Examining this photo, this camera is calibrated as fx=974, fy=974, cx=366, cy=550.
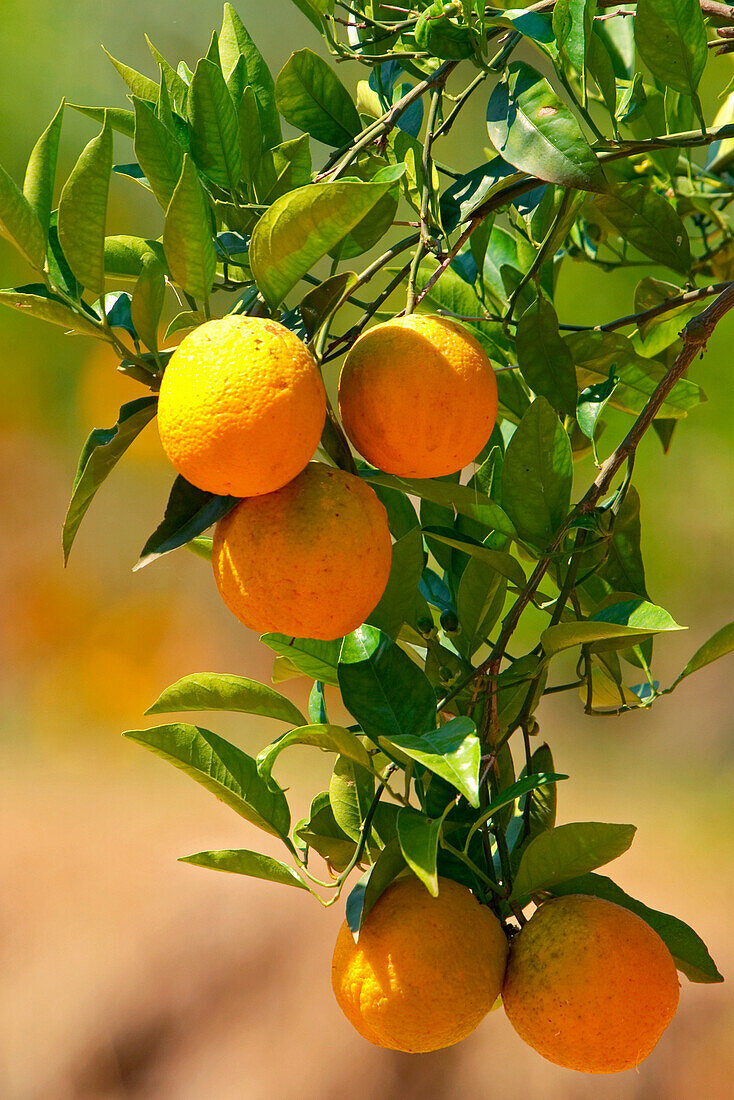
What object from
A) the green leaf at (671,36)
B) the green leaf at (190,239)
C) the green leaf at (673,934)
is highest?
the green leaf at (671,36)

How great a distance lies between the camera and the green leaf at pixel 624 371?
554mm

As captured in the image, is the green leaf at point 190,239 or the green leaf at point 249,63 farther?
the green leaf at point 249,63

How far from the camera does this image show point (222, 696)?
1.42ft

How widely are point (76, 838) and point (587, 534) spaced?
5.36 feet

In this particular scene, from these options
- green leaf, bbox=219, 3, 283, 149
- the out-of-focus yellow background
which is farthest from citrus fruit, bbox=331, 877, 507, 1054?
the out-of-focus yellow background

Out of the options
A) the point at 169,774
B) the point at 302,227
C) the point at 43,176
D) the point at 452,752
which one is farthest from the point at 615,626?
the point at 169,774

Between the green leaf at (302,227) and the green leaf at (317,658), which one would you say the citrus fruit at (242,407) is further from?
the green leaf at (317,658)

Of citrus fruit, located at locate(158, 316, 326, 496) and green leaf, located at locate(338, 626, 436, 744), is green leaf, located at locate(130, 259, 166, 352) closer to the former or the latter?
citrus fruit, located at locate(158, 316, 326, 496)

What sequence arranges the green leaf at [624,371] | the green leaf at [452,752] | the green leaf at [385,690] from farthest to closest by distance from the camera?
the green leaf at [624,371] < the green leaf at [385,690] < the green leaf at [452,752]

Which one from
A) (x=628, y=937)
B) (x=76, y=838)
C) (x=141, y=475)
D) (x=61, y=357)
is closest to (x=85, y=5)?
(x=61, y=357)

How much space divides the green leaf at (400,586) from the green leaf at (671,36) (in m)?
0.23

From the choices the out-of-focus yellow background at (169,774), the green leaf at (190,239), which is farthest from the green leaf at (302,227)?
the out-of-focus yellow background at (169,774)

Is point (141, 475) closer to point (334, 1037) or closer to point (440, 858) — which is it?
point (334, 1037)

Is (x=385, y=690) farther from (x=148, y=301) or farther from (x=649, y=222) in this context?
(x=649, y=222)
